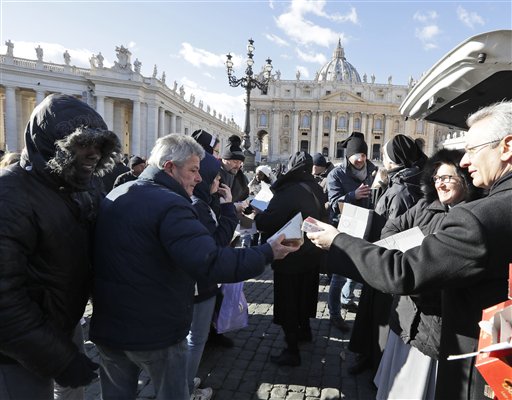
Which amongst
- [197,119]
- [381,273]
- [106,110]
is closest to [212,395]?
[381,273]

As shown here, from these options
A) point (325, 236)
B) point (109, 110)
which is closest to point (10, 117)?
point (109, 110)

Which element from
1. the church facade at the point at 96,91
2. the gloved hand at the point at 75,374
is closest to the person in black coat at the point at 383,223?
the gloved hand at the point at 75,374

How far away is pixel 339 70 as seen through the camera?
94812 mm

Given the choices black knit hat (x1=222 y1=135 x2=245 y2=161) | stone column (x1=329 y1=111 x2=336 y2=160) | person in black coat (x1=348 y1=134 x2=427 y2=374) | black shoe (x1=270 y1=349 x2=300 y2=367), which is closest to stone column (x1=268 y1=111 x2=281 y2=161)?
stone column (x1=329 y1=111 x2=336 y2=160)

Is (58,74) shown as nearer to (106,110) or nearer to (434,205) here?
(106,110)

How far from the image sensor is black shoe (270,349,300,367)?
12.1 ft

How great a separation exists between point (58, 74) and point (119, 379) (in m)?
39.4

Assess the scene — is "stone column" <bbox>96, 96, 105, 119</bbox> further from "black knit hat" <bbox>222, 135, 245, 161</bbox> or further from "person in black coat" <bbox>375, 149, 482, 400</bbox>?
"person in black coat" <bbox>375, 149, 482, 400</bbox>

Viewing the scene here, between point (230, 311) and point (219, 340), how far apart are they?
2.28 ft

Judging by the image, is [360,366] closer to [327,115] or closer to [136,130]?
[136,130]

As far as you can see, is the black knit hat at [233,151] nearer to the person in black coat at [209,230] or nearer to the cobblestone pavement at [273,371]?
the person in black coat at [209,230]

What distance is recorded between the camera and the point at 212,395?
3221mm

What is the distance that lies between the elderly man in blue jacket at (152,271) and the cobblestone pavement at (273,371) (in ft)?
4.69

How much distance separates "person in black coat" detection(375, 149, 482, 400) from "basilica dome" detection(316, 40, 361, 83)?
97.0 metres
